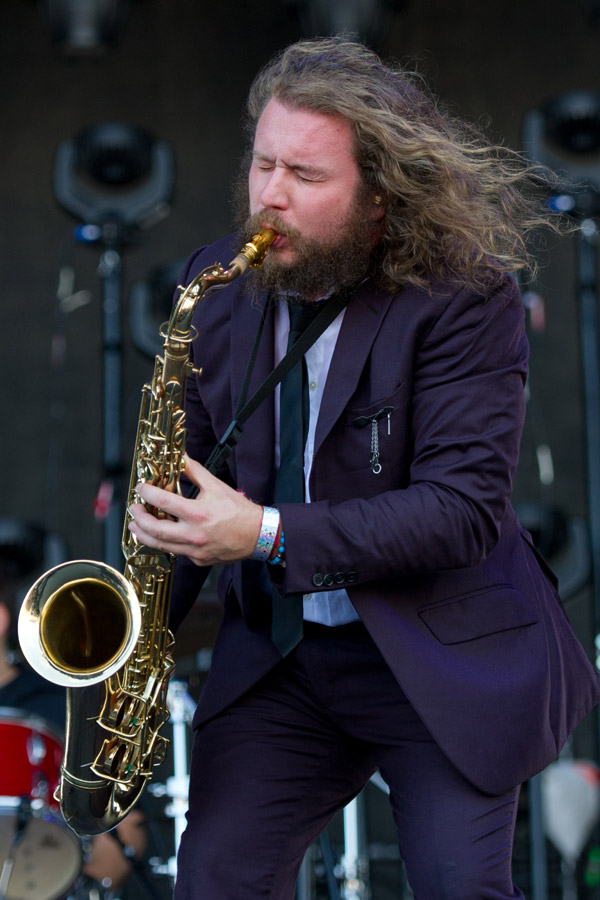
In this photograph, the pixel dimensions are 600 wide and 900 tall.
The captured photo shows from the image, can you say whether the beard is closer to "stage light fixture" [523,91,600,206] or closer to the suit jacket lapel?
the suit jacket lapel

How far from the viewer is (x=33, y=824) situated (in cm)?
445

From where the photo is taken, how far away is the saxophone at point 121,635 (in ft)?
7.79

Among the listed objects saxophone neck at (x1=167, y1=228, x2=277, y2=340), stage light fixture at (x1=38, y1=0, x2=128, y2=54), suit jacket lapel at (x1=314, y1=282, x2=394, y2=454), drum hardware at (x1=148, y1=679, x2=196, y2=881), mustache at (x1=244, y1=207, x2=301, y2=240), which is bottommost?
drum hardware at (x1=148, y1=679, x2=196, y2=881)

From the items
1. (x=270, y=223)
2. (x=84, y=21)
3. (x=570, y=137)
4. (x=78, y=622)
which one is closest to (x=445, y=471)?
(x=270, y=223)

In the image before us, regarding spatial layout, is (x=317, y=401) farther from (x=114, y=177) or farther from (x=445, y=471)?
(x=114, y=177)

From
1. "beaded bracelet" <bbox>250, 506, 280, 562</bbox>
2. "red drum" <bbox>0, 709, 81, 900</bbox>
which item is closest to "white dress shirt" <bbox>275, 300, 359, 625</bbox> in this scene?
"beaded bracelet" <bbox>250, 506, 280, 562</bbox>

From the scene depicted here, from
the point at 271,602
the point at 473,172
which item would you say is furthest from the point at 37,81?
the point at 271,602

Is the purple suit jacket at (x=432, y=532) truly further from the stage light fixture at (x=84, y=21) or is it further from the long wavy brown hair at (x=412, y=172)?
the stage light fixture at (x=84, y=21)

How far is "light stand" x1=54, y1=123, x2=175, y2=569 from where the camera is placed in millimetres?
4891

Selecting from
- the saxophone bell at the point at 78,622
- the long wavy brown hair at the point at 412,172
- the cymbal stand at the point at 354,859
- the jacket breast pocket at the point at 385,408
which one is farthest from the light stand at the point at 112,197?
Answer: the jacket breast pocket at the point at 385,408

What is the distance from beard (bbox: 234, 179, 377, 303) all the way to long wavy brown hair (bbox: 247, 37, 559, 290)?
0.06 m

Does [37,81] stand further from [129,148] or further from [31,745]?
[31,745]

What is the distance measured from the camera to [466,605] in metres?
2.37

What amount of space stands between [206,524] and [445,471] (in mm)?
485
